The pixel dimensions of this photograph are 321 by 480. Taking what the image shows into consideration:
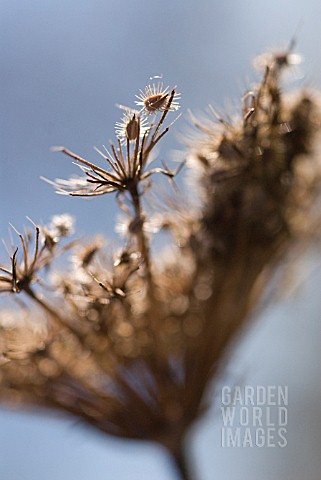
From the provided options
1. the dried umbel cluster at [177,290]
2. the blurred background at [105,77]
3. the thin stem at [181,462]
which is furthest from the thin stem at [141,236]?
the thin stem at [181,462]

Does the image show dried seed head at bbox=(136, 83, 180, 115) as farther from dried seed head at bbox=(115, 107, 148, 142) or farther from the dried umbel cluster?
the dried umbel cluster

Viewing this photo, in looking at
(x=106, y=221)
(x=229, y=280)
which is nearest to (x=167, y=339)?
(x=229, y=280)

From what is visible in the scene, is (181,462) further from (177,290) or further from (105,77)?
(105,77)

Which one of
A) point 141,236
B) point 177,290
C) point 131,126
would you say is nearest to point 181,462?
point 177,290

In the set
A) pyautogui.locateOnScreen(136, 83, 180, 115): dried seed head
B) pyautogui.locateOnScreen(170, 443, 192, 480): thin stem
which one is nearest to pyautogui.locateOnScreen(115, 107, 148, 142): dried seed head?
pyautogui.locateOnScreen(136, 83, 180, 115): dried seed head

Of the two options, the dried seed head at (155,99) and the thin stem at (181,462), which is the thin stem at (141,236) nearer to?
the dried seed head at (155,99)

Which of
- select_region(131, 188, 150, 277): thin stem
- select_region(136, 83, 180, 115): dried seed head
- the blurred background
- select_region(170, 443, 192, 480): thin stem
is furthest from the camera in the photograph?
select_region(170, 443, 192, 480): thin stem

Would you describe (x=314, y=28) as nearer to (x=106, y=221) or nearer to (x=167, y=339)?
(x=106, y=221)
